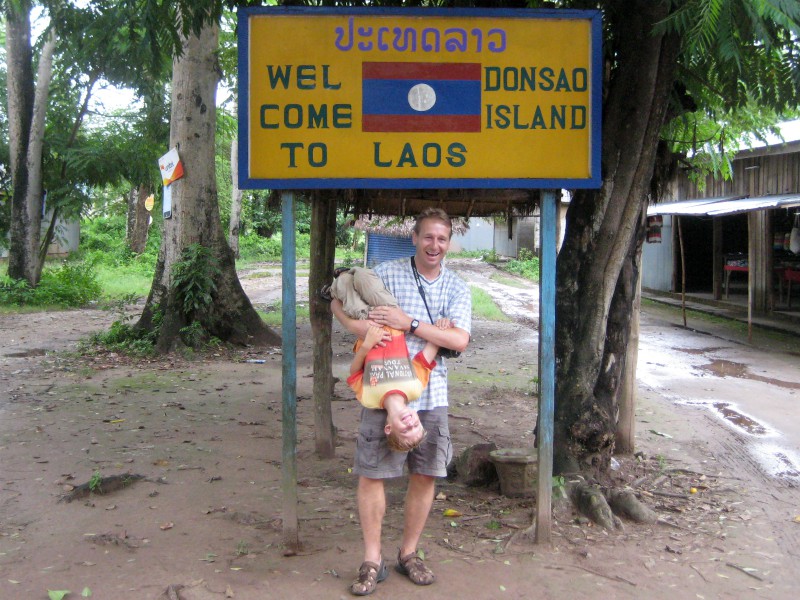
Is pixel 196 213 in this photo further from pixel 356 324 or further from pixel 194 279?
pixel 356 324

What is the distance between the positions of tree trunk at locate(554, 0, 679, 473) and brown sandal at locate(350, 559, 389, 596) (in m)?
1.71

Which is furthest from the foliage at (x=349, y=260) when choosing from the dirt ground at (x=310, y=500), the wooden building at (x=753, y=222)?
the wooden building at (x=753, y=222)

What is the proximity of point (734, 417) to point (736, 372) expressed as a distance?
2752 mm

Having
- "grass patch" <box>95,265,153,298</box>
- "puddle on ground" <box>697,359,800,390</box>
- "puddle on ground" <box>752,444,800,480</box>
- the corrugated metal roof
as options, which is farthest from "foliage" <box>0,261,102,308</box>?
"puddle on ground" <box>752,444,800,480</box>

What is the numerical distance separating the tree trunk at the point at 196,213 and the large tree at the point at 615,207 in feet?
22.2

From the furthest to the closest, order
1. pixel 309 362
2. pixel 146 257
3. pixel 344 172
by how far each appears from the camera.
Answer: pixel 146 257
pixel 309 362
pixel 344 172

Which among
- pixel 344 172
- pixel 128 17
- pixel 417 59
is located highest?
pixel 128 17

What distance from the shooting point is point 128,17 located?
17.0 feet

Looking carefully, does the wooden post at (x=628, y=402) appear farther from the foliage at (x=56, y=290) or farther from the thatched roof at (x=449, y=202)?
the foliage at (x=56, y=290)

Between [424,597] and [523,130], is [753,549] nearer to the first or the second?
[424,597]

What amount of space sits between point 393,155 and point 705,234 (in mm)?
20511

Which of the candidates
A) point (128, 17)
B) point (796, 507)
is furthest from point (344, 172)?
point (796, 507)

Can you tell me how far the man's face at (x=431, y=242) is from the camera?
3.63 m

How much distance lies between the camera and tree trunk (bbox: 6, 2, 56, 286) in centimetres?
1548
